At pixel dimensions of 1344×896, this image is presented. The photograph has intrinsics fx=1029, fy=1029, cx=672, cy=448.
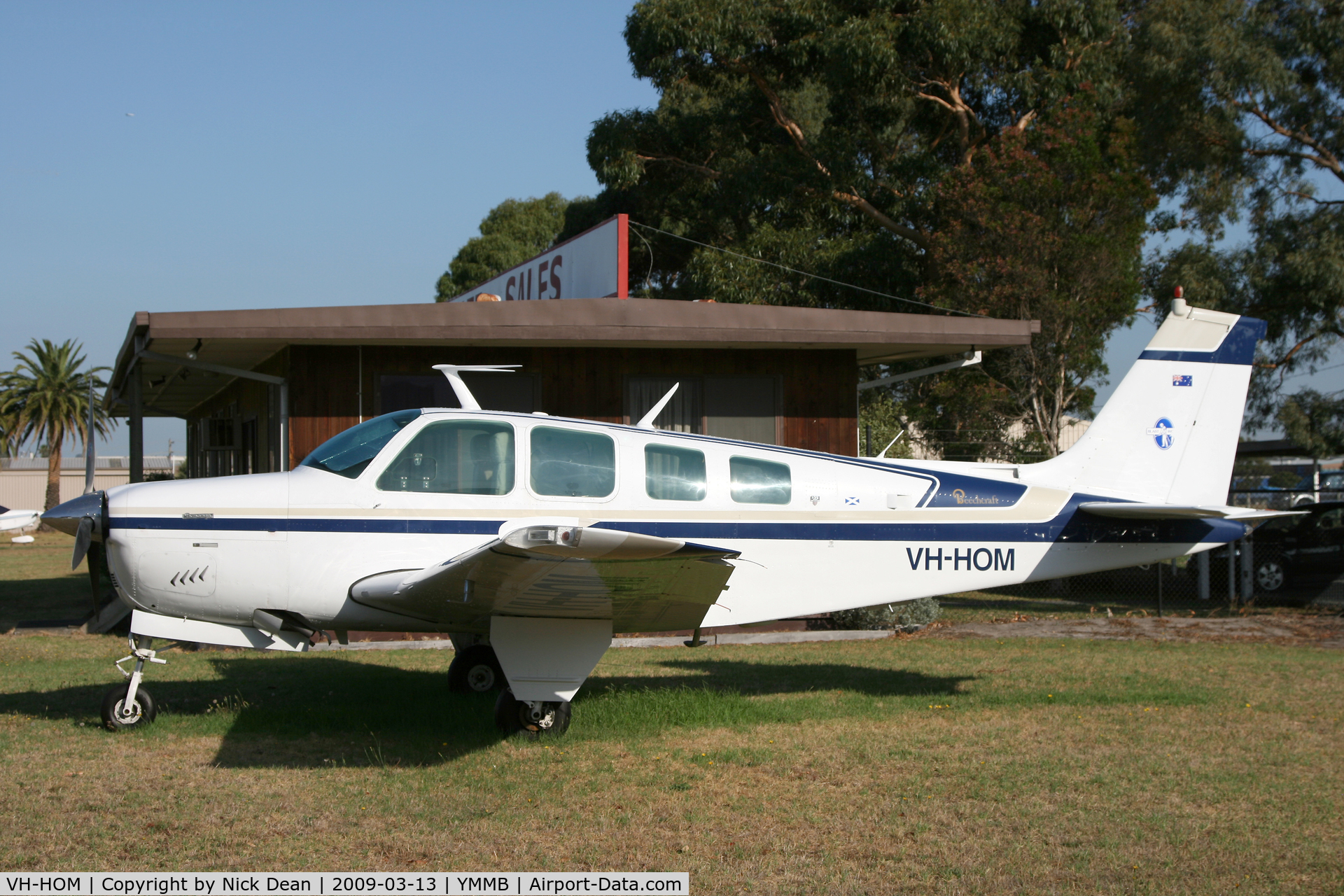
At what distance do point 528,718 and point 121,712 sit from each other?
2.76 meters

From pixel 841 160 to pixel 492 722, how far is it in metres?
22.9

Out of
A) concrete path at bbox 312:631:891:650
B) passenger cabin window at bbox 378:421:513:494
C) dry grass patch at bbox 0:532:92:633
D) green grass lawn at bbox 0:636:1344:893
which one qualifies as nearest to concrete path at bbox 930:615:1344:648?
concrete path at bbox 312:631:891:650

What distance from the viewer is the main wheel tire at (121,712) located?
6879 millimetres

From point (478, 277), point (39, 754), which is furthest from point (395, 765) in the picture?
point (478, 277)

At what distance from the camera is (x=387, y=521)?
681 centimetres

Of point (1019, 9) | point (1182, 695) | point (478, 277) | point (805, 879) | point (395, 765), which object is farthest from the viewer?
point (478, 277)

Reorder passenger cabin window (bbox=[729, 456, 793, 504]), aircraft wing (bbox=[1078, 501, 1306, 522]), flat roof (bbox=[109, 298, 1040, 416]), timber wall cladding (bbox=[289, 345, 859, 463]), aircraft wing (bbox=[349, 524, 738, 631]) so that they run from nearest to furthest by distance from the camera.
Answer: aircraft wing (bbox=[349, 524, 738, 631]), passenger cabin window (bbox=[729, 456, 793, 504]), aircraft wing (bbox=[1078, 501, 1306, 522]), flat roof (bbox=[109, 298, 1040, 416]), timber wall cladding (bbox=[289, 345, 859, 463])

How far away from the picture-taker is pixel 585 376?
12.4 m

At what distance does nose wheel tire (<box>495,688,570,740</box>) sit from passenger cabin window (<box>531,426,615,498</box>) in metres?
1.39

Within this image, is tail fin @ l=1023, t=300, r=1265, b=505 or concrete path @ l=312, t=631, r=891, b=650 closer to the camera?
tail fin @ l=1023, t=300, r=1265, b=505

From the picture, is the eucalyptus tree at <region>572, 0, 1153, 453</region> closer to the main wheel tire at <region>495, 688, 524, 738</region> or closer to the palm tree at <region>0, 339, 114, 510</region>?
the main wheel tire at <region>495, 688, 524, 738</region>

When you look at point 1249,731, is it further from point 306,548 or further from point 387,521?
point 306,548

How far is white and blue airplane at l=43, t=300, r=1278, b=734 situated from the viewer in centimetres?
657

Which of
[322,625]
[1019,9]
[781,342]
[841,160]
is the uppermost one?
[1019,9]
